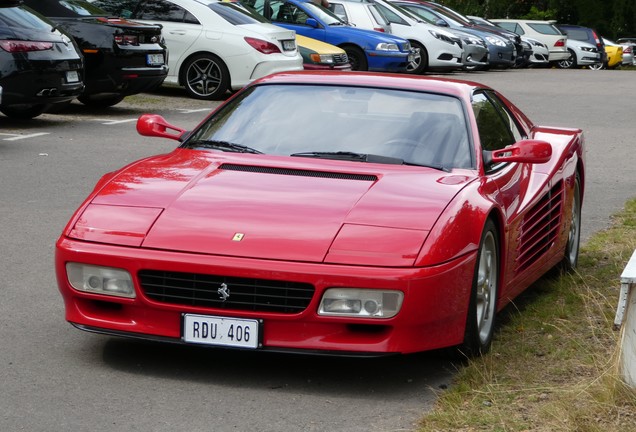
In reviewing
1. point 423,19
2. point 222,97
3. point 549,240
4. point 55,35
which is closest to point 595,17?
point 423,19

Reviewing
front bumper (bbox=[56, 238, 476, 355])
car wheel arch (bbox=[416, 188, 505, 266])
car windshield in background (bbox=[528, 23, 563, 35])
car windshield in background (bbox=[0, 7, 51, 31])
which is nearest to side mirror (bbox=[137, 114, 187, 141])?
front bumper (bbox=[56, 238, 476, 355])

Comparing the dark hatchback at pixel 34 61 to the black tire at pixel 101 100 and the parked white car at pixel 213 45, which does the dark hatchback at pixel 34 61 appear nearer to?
the black tire at pixel 101 100

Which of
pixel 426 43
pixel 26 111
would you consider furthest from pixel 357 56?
pixel 26 111

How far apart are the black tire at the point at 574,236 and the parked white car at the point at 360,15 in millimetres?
20470

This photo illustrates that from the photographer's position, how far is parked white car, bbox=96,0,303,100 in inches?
778

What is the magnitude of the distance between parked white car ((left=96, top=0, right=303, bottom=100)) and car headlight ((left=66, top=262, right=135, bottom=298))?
1423 cm

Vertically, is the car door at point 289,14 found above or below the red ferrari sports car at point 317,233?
below

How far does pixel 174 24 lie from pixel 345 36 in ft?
20.6

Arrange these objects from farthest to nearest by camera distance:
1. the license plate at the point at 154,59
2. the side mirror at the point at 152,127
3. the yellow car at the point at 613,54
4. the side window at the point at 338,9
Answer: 1. the yellow car at the point at 613,54
2. the side window at the point at 338,9
3. the license plate at the point at 154,59
4. the side mirror at the point at 152,127

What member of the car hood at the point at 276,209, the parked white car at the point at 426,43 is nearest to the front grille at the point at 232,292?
the car hood at the point at 276,209

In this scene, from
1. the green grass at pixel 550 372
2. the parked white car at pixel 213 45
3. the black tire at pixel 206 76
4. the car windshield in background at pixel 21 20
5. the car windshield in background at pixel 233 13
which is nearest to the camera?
the green grass at pixel 550 372

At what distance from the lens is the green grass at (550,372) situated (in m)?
4.92

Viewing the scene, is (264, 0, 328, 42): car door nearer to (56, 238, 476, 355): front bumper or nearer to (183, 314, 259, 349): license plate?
(56, 238, 476, 355): front bumper

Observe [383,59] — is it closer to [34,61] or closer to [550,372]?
[34,61]
